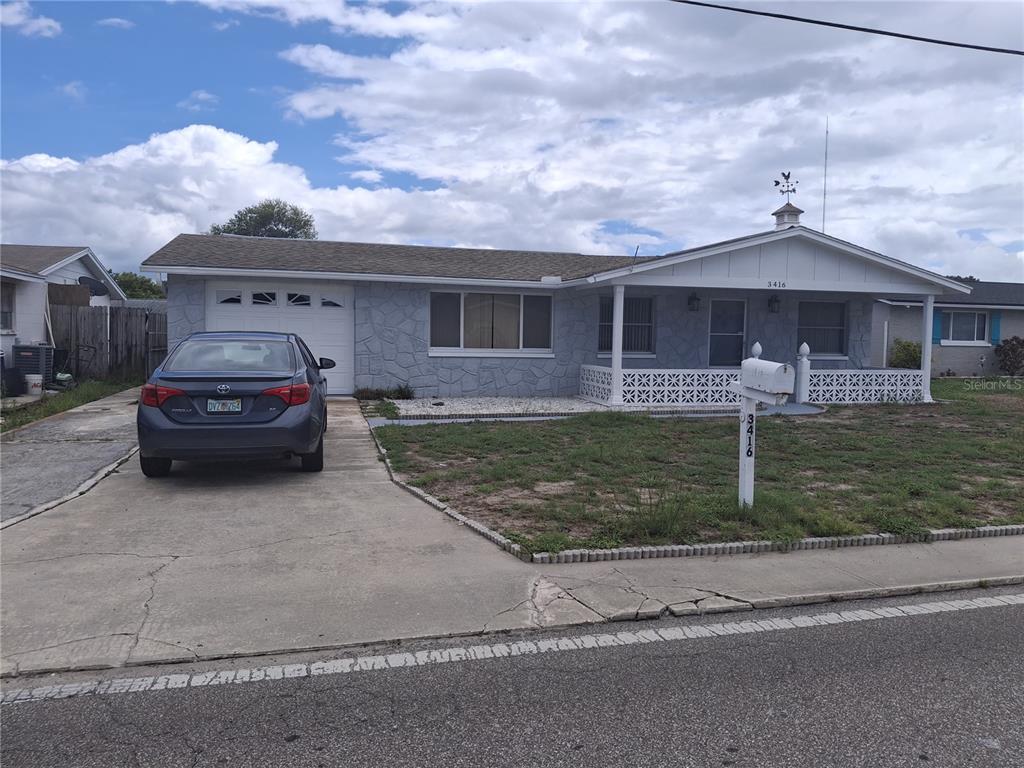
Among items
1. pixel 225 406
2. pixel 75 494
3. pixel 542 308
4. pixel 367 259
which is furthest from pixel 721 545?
pixel 367 259

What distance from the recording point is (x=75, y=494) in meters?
7.78

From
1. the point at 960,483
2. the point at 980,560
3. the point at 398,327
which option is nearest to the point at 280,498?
the point at 980,560

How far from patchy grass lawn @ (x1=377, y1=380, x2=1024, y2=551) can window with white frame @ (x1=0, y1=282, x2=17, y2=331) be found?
34.8 ft

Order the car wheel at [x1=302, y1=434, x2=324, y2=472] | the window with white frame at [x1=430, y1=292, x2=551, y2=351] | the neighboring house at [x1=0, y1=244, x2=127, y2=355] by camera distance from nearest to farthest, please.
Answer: the car wheel at [x1=302, y1=434, x2=324, y2=472] < the window with white frame at [x1=430, y1=292, x2=551, y2=351] < the neighboring house at [x1=0, y1=244, x2=127, y2=355]

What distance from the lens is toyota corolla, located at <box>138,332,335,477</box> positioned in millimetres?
7973

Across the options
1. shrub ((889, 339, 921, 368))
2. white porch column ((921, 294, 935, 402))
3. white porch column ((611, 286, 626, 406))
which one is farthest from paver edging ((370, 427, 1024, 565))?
shrub ((889, 339, 921, 368))

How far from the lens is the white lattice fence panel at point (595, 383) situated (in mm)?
15891

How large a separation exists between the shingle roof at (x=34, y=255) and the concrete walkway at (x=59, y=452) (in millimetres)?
7948

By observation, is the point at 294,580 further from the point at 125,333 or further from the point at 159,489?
the point at 125,333

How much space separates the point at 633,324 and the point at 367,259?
19.5 feet

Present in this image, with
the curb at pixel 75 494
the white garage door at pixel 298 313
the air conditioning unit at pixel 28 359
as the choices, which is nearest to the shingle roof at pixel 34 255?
the air conditioning unit at pixel 28 359

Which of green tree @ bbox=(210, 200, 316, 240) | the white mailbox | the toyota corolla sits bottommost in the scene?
the toyota corolla

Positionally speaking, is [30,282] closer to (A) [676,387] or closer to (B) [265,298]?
(B) [265,298]

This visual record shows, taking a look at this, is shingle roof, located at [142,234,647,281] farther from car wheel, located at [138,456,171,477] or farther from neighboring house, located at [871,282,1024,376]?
neighboring house, located at [871,282,1024,376]
